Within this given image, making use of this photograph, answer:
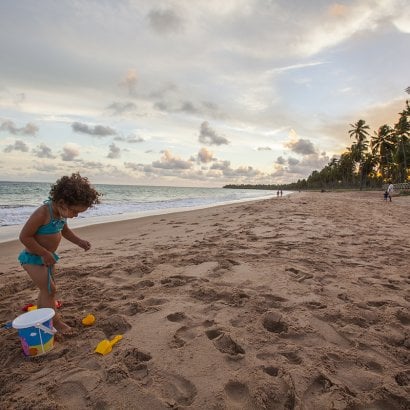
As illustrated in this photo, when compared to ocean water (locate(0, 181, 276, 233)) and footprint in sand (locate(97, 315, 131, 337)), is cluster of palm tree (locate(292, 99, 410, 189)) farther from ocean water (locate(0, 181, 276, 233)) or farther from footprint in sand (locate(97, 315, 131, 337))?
footprint in sand (locate(97, 315, 131, 337))

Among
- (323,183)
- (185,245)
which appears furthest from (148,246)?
(323,183)

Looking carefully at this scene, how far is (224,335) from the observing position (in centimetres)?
273

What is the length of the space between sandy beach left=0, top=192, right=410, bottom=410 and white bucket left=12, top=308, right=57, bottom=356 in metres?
0.09

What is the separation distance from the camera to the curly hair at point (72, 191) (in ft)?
10.1

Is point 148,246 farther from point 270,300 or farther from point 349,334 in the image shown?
point 349,334

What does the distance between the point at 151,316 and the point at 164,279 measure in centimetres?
116

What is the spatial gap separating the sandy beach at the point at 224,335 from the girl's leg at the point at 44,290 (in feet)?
0.67

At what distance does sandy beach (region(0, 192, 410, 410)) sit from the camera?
205 cm

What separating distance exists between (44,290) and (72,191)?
106 centimetres

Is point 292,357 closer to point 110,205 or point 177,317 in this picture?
point 177,317

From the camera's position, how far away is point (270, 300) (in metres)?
3.50

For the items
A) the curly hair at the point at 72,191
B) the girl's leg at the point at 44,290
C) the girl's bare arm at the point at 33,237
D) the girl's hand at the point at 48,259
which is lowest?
the girl's leg at the point at 44,290

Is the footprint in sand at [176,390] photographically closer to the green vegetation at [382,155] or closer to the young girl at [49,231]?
the young girl at [49,231]

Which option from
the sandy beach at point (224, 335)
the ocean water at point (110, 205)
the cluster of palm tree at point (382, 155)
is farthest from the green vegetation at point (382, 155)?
the sandy beach at point (224, 335)
